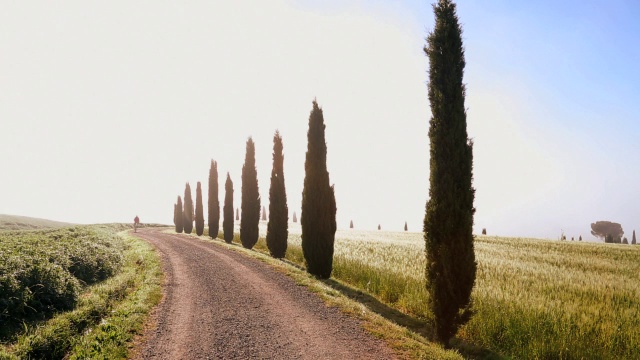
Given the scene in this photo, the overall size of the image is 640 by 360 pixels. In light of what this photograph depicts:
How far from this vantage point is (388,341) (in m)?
7.24

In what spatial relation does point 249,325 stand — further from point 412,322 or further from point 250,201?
point 250,201

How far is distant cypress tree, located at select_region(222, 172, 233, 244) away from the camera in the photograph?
115 ft

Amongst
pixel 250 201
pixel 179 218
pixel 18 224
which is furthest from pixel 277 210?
pixel 18 224

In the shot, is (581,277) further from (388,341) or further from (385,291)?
(388,341)

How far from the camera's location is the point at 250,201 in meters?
31.4

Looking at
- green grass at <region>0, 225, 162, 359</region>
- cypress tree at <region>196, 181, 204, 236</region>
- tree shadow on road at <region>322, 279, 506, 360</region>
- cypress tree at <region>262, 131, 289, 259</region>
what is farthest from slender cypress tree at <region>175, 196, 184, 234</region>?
tree shadow on road at <region>322, 279, 506, 360</region>

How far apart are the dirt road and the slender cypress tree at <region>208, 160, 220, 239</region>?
1073 inches

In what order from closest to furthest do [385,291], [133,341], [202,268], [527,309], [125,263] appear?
[133,341]
[527,309]
[385,291]
[202,268]
[125,263]

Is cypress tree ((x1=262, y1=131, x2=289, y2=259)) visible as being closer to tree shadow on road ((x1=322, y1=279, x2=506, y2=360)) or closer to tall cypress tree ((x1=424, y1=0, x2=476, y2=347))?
tree shadow on road ((x1=322, y1=279, x2=506, y2=360))

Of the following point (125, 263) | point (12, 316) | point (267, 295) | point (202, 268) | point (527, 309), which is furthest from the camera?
point (125, 263)

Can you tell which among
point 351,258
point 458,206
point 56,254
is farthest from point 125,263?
point 458,206

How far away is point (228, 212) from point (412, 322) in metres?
29.2

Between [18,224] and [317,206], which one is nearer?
[317,206]

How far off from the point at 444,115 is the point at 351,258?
34.8 feet
